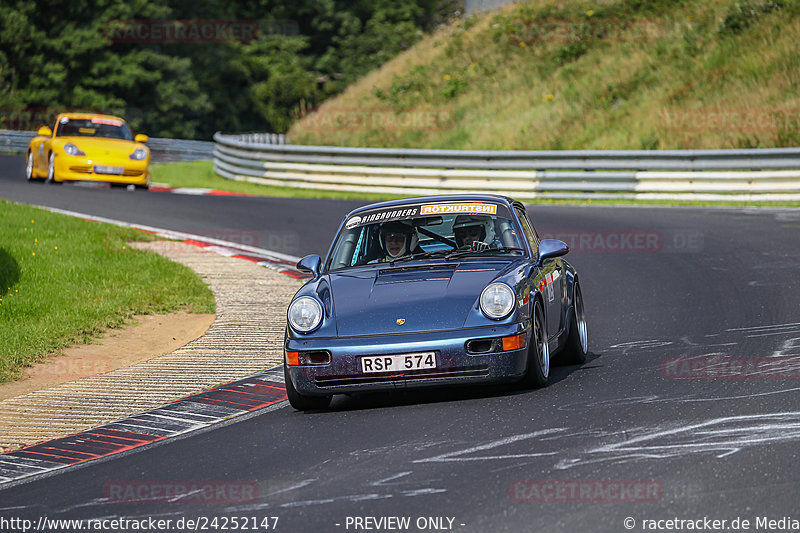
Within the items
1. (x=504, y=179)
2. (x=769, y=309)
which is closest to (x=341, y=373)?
(x=769, y=309)

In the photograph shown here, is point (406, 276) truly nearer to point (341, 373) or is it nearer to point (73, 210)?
point (341, 373)

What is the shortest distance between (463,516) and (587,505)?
530mm

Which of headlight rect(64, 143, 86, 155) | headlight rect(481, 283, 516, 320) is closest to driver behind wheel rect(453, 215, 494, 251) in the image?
headlight rect(481, 283, 516, 320)

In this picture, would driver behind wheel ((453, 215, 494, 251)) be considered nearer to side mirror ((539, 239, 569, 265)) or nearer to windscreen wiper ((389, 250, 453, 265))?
windscreen wiper ((389, 250, 453, 265))

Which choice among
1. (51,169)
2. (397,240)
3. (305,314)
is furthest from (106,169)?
(305,314)

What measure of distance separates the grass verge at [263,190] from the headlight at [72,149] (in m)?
3.76

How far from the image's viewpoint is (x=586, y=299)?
39.7 feet

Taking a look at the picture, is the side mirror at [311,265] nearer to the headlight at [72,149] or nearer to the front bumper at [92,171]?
the front bumper at [92,171]

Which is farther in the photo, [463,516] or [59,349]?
[59,349]

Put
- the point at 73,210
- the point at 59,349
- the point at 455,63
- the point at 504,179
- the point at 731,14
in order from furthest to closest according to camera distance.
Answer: the point at 455,63
the point at 731,14
the point at 504,179
the point at 73,210
the point at 59,349

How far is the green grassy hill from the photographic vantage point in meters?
27.6

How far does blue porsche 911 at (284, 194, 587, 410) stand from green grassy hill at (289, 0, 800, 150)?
17789 millimetres

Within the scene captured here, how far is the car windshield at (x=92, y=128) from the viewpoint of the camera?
80.1 feet

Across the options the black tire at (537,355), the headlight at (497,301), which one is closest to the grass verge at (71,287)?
Answer: the headlight at (497,301)
